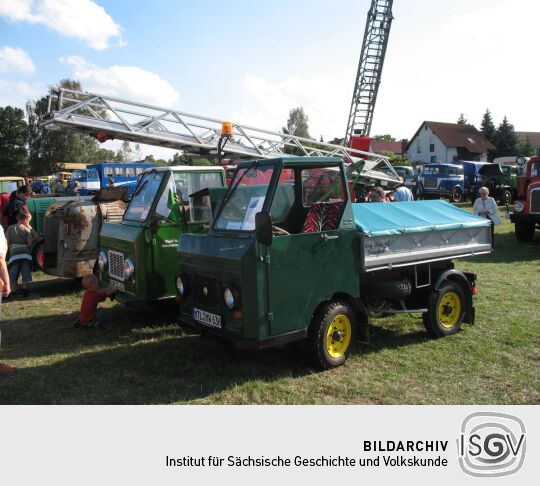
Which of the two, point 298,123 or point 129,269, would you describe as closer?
point 129,269

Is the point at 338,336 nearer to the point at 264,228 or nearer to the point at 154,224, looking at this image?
the point at 264,228

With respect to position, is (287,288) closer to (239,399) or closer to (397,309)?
(239,399)

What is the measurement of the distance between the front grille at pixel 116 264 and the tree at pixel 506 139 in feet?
188

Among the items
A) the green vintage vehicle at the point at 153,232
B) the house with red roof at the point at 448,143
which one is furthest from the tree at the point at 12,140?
the green vintage vehicle at the point at 153,232

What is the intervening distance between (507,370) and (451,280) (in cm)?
140

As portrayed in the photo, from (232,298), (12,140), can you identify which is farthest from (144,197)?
(12,140)

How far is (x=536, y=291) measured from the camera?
8133 mm

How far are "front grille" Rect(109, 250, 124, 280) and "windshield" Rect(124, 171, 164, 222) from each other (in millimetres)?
538

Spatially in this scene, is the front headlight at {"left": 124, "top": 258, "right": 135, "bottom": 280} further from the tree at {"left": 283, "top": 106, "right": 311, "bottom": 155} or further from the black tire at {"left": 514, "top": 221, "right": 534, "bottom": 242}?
the tree at {"left": 283, "top": 106, "right": 311, "bottom": 155}

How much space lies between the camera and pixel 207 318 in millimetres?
4934

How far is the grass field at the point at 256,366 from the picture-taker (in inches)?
181

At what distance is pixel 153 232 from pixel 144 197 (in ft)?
2.51

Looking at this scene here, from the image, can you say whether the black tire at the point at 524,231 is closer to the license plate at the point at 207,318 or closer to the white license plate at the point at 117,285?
the white license plate at the point at 117,285
